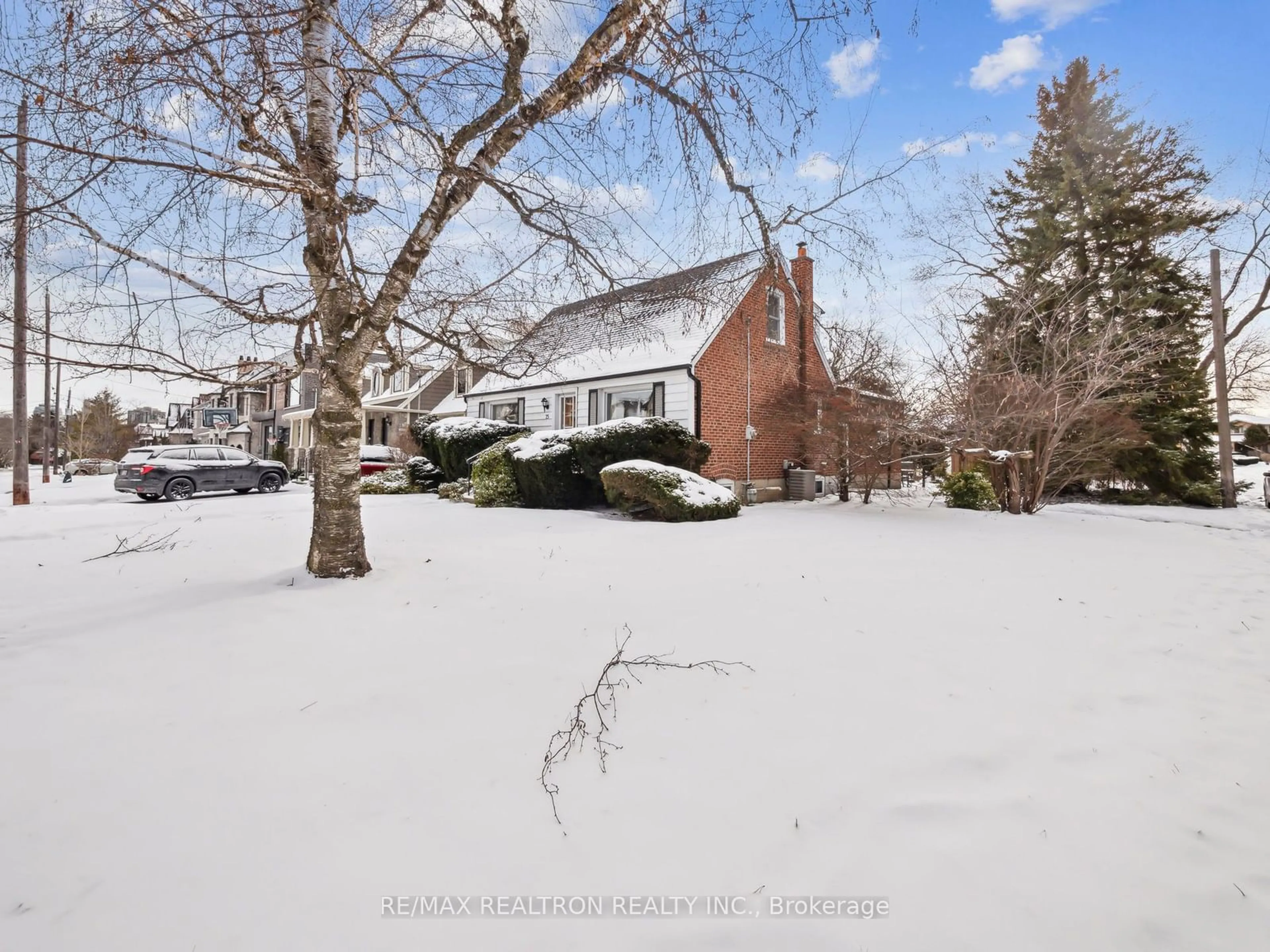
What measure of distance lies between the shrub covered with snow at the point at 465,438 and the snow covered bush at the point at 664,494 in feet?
15.7

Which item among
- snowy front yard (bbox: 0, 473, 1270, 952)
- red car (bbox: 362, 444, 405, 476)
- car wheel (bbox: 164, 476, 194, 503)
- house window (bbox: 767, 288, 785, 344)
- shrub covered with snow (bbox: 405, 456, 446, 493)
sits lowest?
snowy front yard (bbox: 0, 473, 1270, 952)

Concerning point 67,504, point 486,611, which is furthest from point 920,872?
point 67,504

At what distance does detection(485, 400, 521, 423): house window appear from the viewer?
59.5ft

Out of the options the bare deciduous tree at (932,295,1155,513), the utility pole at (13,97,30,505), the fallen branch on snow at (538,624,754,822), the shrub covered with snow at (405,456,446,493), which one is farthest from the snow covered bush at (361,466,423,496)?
the fallen branch on snow at (538,624,754,822)

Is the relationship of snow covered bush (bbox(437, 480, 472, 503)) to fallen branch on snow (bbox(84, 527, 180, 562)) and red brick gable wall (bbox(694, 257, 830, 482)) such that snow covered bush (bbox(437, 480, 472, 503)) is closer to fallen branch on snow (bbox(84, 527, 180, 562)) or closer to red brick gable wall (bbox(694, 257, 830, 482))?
red brick gable wall (bbox(694, 257, 830, 482))

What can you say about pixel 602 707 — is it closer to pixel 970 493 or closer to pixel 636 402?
pixel 970 493

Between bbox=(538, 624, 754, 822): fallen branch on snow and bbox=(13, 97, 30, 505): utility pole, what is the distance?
4.04 meters

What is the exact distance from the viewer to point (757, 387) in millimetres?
14672

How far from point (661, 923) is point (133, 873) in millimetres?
1535

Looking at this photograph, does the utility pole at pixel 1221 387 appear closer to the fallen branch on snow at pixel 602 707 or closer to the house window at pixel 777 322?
the house window at pixel 777 322

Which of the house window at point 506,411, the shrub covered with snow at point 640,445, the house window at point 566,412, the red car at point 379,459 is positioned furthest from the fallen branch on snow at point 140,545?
the red car at point 379,459

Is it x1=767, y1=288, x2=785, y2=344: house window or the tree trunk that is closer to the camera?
the tree trunk

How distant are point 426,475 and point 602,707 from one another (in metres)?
14.2

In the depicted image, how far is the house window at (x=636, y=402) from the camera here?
13758 millimetres
